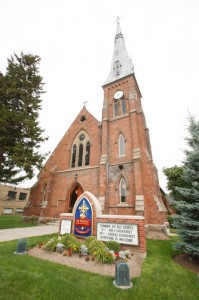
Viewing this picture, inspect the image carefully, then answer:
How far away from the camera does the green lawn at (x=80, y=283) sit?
340 centimetres

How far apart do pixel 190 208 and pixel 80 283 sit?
461 centimetres

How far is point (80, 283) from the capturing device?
392cm

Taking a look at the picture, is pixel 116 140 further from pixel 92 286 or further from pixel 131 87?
pixel 92 286

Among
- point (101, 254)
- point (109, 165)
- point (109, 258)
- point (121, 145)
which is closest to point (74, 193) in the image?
point (109, 165)

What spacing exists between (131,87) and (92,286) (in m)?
17.8

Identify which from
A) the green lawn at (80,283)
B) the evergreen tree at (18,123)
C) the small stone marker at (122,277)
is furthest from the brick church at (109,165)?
the small stone marker at (122,277)

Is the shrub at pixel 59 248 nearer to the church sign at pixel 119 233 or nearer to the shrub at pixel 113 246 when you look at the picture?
the church sign at pixel 119 233

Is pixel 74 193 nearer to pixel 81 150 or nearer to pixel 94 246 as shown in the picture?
pixel 81 150

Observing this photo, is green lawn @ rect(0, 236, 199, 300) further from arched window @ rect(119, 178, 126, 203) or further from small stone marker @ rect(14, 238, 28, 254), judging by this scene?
arched window @ rect(119, 178, 126, 203)

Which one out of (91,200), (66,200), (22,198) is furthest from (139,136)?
(22,198)

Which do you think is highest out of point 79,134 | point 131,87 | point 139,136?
point 131,87

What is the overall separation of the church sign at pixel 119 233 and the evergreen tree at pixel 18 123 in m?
7.41

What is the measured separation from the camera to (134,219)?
6430 mm

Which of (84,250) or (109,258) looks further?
(84,250)
